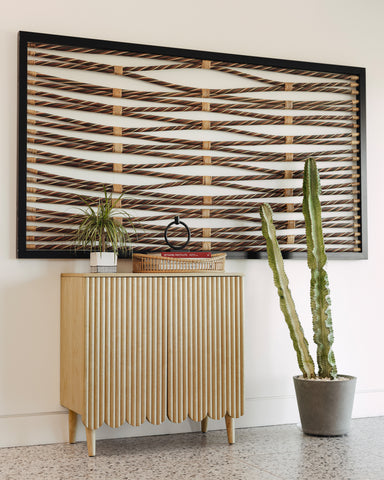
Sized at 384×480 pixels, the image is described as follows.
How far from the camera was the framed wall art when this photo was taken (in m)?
3.18

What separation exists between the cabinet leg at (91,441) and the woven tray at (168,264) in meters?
0.74

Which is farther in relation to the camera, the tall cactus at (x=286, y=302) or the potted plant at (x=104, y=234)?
the tall cactus at (x=286, y=302)

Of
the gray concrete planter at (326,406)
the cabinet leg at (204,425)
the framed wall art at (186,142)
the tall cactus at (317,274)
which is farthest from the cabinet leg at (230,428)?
the framed wall art at (186,142)

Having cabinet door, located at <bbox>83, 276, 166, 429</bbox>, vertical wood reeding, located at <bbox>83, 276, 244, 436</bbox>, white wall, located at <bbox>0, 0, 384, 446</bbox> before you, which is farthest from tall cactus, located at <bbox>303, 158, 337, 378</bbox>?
cabinet door, located at <bbox>83, 276, 166, 429</bbox>

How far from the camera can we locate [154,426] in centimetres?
327

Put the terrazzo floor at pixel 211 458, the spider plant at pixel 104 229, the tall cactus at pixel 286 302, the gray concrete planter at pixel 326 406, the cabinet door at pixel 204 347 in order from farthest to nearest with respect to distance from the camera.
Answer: the tall cactus at pixel 286 302 < the gray concrete planter at pixel 326 406 < the spider plant at pixel 104 229 < the cabinet door at pixel 204 347 < the terrazzo floor at pixel 211 458

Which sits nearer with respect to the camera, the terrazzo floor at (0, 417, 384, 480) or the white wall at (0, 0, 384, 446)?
the terrazzo floor at (0, 417, 384, 480)

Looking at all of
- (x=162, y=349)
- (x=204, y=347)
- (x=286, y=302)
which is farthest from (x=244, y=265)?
(x=162, y=349)

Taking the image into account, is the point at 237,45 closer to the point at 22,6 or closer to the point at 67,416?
the point at 22,6

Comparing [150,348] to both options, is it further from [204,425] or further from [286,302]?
[286,302]

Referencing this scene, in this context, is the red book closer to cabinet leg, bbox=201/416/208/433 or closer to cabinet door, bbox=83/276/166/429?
cabinet door, bbox=83/276/166/429

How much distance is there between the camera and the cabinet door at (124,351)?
2.82 metres

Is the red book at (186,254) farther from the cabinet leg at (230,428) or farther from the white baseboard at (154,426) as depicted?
the white baseboard at (154,426)

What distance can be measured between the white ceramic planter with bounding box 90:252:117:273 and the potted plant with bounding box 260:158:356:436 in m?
0.81
